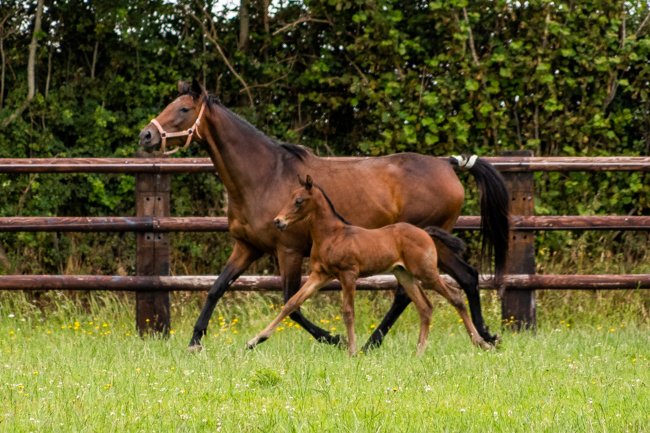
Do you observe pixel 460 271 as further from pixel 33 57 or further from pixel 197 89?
pixel 33 57

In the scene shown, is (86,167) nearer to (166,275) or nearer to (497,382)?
(166,275)

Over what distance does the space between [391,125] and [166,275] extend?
327 centimetres

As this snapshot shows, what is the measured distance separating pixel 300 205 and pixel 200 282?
1.92m

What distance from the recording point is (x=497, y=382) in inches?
246

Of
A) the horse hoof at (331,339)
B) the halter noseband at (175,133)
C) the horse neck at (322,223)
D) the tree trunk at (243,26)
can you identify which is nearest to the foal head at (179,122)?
the halter noseband at (175,133)

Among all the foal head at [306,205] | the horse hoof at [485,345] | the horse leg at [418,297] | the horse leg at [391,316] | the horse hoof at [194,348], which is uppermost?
the foal head at [306,205]

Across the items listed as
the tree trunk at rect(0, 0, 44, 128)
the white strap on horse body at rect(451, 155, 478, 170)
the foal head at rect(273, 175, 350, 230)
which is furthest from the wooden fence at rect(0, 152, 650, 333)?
the tree trunk at rect(0, 0, 44, 128)

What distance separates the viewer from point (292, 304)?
302 inches

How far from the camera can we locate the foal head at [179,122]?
8.00m

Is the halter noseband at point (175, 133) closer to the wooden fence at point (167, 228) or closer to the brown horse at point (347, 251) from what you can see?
the brown horse at point (347, 251)

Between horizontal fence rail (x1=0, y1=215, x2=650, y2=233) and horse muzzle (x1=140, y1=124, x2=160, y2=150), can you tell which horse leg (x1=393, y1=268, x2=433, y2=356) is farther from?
horse muzzle (x1=140, y1=124, x2=160, y2=150)

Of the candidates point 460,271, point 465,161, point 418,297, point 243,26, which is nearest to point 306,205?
point 418,297

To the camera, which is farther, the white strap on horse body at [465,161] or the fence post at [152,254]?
the fence post at [152,254]

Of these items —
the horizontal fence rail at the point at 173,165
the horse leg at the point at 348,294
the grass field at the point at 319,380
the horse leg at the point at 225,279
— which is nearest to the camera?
the grass field at the point at 319,380
